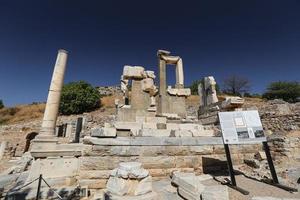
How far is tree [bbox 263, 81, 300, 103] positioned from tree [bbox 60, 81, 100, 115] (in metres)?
38.8

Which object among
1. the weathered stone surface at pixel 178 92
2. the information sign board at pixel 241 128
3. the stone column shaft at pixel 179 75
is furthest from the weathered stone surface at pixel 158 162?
the stone column shaft at pixel 179 75

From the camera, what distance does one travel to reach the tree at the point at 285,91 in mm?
35219

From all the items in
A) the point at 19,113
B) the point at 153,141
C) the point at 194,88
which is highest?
the point at 194,88

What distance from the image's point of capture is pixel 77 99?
102ft

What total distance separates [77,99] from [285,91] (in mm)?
42934

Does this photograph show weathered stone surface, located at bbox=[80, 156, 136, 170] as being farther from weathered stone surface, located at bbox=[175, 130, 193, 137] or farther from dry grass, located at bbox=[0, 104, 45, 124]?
dry grass, located at bbox=[0, 104, 45, 124]

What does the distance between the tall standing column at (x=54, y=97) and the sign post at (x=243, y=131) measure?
562 centimetres

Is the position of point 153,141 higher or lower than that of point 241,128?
lower

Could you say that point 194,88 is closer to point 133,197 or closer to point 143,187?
point 143,187

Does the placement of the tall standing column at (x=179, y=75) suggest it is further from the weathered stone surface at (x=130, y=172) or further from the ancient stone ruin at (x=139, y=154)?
the weathered stone surface at (x=130, y=172)

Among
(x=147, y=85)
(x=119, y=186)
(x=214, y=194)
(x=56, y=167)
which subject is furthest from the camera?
(x=147, y=85)

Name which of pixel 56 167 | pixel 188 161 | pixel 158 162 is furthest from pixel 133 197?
pixel 56 167

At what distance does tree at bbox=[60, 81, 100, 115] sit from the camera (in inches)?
1201

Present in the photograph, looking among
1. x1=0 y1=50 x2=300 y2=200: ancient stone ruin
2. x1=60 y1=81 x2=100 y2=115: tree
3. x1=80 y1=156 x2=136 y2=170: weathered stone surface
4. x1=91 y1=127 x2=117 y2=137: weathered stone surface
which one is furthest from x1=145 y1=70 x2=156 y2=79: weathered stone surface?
x1=60 y1=81 x2=100 y2=115: tree
